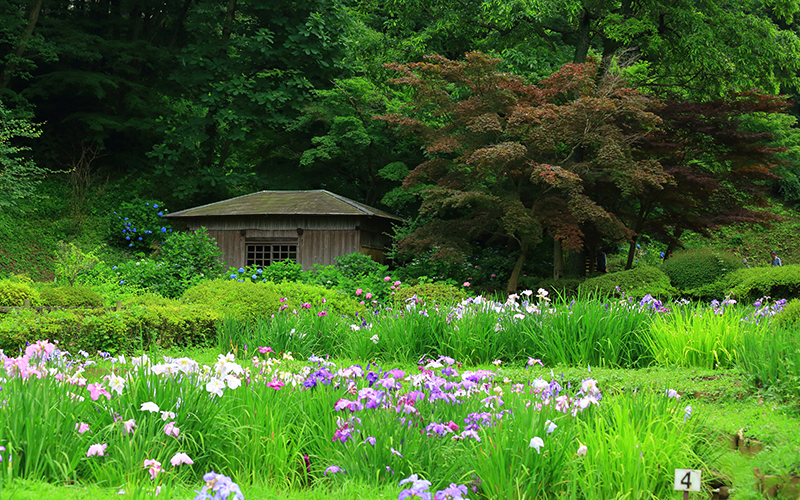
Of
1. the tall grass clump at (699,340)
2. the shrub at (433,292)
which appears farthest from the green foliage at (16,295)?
the tall grass clump at (699,340)

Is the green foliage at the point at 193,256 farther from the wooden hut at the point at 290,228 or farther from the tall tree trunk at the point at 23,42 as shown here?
the tall tree trunk at the point at 23,42

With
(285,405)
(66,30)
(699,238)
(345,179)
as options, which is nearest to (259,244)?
(345,179)

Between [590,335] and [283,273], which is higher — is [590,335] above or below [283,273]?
above

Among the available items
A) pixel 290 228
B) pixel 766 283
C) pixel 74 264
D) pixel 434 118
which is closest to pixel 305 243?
pixel 290 228

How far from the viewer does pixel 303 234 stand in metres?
18.0

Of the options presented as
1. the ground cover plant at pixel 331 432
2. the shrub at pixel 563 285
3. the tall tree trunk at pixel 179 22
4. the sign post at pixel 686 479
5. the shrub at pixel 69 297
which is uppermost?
the tall tree trunk at pixel 179 22

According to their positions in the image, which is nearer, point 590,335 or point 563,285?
point 590,335

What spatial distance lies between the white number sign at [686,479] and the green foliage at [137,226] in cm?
1966

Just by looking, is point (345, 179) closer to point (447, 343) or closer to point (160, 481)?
point (447, 343)

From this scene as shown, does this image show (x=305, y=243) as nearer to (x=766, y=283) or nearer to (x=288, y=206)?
(x=288, y=206)

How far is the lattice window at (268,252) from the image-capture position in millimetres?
18203

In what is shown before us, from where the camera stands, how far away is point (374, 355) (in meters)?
7.20

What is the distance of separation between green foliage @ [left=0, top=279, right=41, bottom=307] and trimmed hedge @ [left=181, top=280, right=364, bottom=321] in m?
2.39

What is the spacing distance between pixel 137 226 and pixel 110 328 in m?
13.5
